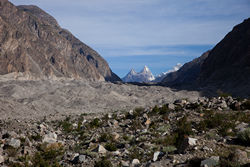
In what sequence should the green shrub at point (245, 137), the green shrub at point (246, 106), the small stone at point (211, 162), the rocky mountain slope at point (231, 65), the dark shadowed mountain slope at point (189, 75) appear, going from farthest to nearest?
the dark shadowed mountain slope at point (189, 75) → the rocky mountain slope at point (231, 65) → the green shrub at point (246, 106) → the green shrub at point (245, 137) → the small stone at point (211, 162)

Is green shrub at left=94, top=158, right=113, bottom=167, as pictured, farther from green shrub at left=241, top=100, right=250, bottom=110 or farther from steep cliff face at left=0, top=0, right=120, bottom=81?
steep cliff face at left=0, top=0, right=120, bottom=81

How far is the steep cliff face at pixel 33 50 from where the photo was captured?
97.8 meters

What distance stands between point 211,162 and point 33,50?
123 metres

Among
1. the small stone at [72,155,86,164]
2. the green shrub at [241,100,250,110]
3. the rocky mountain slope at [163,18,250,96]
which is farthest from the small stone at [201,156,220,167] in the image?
the rocky mountain slope at [163,18,250,96]

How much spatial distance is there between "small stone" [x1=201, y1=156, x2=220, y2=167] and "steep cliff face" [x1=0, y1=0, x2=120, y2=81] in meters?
94.8

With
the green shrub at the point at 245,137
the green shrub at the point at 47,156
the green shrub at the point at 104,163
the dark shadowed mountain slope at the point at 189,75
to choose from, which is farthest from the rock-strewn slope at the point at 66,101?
the dark shadowed mountain slope at the point at 189,75

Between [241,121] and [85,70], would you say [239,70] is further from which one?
[85,70]

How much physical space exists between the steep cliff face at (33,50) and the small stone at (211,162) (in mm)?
94794

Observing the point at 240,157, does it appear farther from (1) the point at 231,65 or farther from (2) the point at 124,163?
(1) the point at 231,65

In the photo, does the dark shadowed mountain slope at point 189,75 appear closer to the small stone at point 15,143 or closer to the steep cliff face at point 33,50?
the steep cliff face at point 33,50

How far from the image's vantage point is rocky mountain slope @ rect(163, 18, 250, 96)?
63653 millimetres

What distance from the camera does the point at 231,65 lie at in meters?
79.1

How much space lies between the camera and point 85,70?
16062 cm

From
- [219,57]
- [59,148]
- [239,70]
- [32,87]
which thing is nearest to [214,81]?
[239,70]
